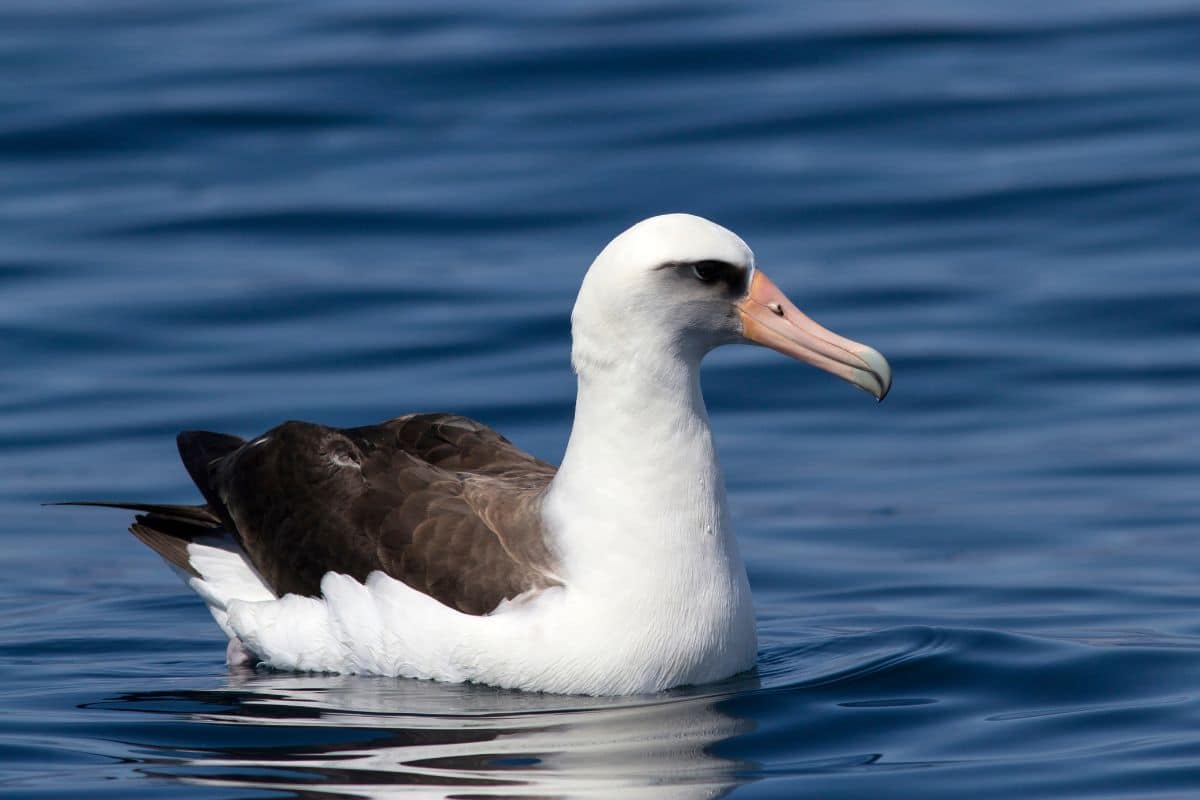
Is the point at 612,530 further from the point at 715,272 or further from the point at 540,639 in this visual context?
the point at 715,272

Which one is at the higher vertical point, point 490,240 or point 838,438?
point 490,240

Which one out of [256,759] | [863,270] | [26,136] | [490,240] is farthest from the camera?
[26,136]

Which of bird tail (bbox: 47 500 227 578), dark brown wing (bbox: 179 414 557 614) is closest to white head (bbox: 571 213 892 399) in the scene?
dark brown wing (bbox: 179 414 557 614)

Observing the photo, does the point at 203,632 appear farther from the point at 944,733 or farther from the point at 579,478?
the point at 944,733

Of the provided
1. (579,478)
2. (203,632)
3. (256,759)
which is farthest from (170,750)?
(203,632)

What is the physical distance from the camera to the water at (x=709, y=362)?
314 inches

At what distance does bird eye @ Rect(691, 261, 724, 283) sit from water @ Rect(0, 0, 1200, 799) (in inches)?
59.4

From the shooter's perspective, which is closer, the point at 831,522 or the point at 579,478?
the point at 579,478

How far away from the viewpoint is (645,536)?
8.20 meters

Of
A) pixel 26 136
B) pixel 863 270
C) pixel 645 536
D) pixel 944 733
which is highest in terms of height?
pixel 26 136

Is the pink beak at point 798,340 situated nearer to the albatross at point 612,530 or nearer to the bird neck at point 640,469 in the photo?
the albatross at point 612,530

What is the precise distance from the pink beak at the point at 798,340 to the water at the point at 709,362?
3.87 ft

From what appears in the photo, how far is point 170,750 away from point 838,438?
5.98m

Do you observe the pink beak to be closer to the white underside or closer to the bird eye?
the bird eye
